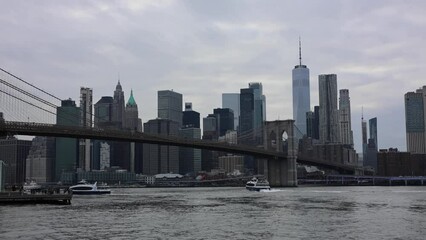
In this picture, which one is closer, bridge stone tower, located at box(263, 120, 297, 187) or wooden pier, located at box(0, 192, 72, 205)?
wooden pier, located at box(0, 192, 72, 205)

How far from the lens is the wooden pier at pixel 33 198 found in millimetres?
57438

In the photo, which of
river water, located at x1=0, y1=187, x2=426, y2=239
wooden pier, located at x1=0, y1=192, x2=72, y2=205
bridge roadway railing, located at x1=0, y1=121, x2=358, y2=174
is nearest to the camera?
river water, located at x1=0, y1=187, x2=426, y2=239

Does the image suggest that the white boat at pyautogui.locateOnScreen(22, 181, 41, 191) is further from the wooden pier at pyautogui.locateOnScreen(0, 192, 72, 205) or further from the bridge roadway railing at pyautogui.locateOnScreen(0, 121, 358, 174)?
the wooden pier at pyautogui.locateOnScreen(0, 192, 72, 205)

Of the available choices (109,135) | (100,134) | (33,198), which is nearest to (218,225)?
(33,198)

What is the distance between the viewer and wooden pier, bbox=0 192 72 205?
57.4 metres

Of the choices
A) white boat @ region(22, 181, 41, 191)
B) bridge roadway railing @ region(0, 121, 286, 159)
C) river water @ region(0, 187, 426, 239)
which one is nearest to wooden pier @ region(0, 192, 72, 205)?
river water @ region(0, 187, 426, 239)

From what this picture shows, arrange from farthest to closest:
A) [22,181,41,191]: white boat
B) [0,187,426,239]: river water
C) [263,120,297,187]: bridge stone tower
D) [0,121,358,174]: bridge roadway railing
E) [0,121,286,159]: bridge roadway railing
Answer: [263,120,297,187]: bridge stone tower, [22,181,41,191]: white boat, [0,121,358,174]: bridge roadway railing, [0,121,286,159]: bridge roadway railing, [0,187,426,239]: river water

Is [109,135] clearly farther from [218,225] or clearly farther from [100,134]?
[218,225]

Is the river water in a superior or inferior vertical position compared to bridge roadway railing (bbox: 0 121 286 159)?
inferior

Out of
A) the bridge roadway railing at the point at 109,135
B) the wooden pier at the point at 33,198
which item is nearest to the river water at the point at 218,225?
the wooden pier at the point at 33,198

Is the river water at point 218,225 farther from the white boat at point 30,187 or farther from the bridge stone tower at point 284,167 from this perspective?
the bridge stone tower at point 284,167

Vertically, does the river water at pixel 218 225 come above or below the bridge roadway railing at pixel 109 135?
below

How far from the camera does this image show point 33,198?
59156mm

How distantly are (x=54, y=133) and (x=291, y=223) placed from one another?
52.9 meters
